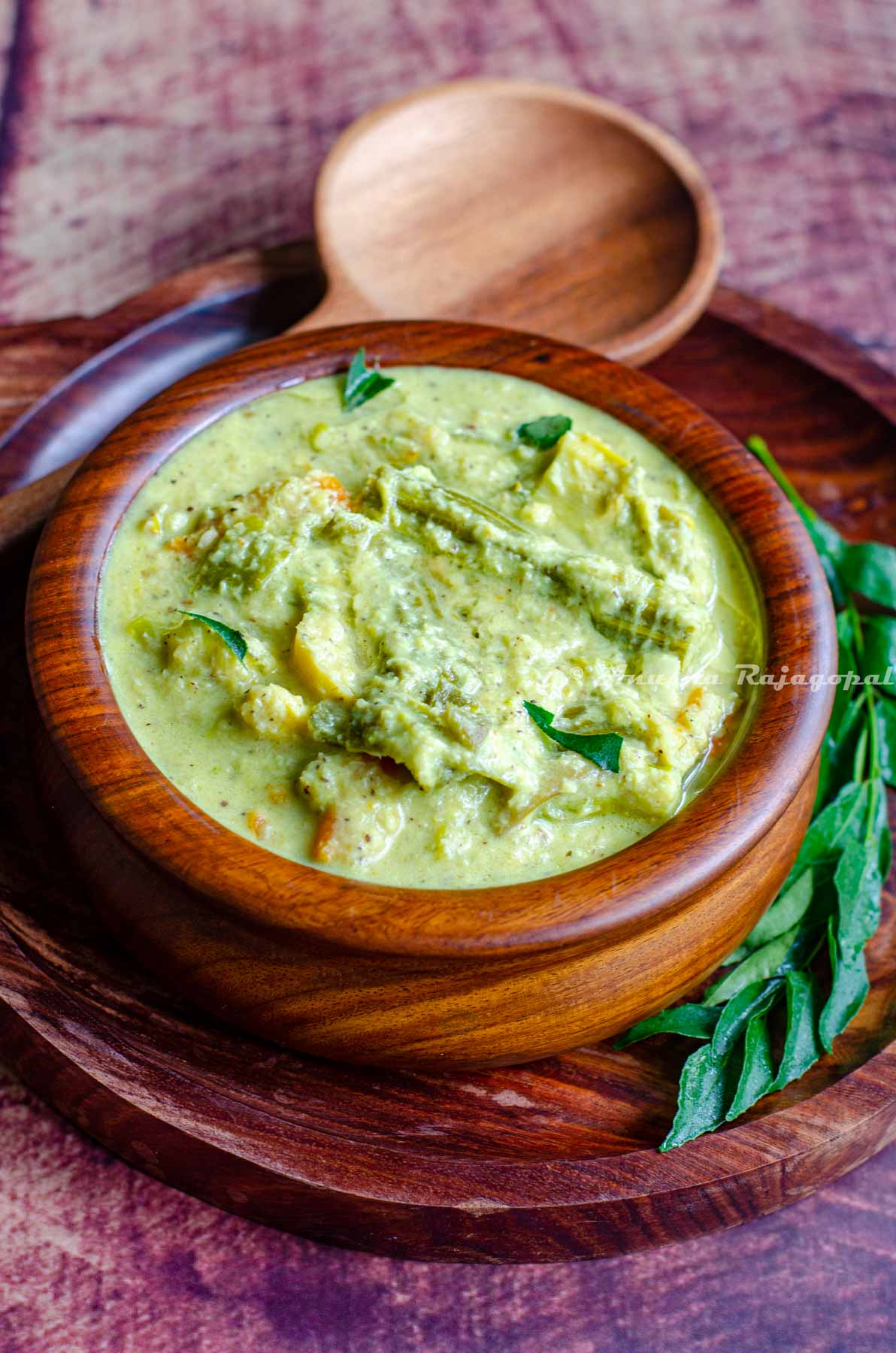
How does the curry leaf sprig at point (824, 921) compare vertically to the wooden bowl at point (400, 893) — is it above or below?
below

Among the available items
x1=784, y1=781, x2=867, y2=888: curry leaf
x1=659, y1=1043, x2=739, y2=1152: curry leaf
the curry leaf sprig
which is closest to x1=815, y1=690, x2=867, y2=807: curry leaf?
the curry leaf sprig

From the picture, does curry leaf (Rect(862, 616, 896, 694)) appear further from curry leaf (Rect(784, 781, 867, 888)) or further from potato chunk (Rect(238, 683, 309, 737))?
potato chunk (Rect(238, 683, 309, 737))

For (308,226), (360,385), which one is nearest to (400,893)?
(360,385)

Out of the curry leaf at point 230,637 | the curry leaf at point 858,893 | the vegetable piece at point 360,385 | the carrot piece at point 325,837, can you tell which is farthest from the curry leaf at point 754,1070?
the vegetable piece at point 360,385

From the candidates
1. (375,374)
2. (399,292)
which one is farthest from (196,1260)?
(399,292)

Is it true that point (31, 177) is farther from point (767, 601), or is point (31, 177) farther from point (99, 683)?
point (767, 601)

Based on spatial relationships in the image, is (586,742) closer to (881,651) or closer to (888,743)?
(888,743)

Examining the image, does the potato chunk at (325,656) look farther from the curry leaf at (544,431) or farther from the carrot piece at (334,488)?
the curry leaf at (544,431)
